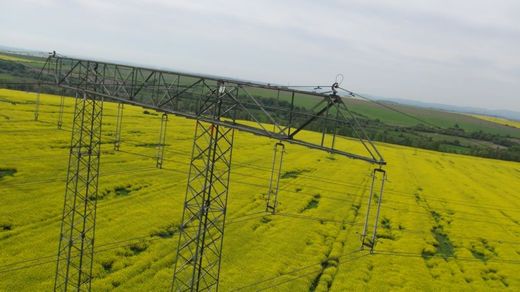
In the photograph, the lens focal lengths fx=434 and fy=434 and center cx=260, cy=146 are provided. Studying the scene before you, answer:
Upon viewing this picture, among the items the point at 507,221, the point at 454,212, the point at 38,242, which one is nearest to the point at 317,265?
the point at 38,242

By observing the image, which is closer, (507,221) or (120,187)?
(120,187)

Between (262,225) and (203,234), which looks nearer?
(203,234)

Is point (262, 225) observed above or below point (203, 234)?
below

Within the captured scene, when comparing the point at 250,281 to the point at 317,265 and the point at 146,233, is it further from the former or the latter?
the point at 146,233

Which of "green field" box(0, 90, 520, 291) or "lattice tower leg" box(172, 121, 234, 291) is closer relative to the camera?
"lattice tower leg" box(172, 121, 234, 291)

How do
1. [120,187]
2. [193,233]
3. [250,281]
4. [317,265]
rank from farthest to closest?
[120,187] < [193,233] < [317,265] < [250,281]

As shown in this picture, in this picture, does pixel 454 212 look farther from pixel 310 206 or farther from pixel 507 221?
pixel 310 206

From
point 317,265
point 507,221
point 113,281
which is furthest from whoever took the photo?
point 507,221

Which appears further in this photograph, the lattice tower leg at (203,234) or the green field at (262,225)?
the green field at (262,225)
